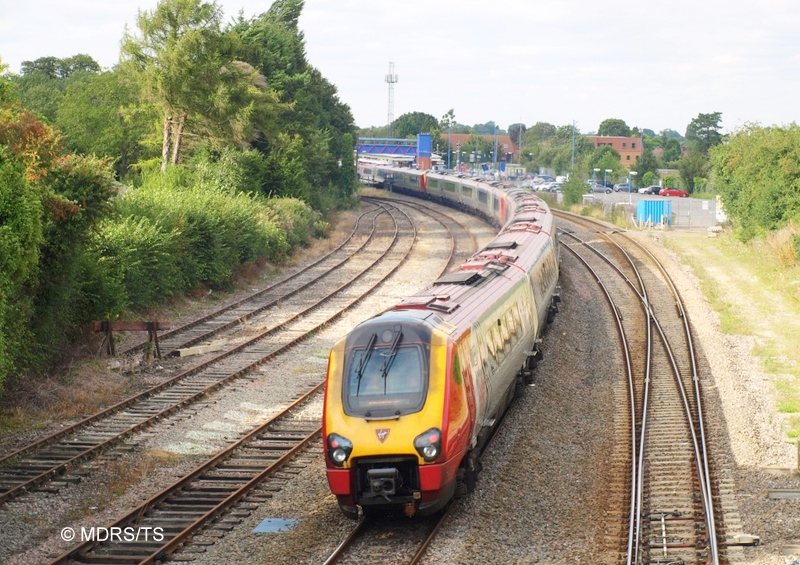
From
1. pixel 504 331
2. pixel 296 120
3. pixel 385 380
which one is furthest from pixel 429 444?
pixel 296 120

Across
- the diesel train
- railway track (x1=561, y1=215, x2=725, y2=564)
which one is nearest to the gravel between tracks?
railway track (x1=561, y1=215, x2=725, y2=564)

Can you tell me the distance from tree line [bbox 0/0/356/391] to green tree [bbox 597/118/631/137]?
108534mm

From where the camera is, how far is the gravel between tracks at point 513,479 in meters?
11.4

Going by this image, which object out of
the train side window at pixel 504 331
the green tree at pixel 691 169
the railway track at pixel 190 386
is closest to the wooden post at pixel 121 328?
the railway track at pixel 190 386

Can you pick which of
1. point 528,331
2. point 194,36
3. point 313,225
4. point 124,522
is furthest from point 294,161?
point 124,522

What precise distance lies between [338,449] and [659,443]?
6786 mm

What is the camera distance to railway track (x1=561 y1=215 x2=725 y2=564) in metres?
11.8

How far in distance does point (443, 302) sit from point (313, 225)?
30994 millimetres

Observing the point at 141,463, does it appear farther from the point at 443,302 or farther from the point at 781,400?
the point at 781,400

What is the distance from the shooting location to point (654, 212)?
5191 centimetres

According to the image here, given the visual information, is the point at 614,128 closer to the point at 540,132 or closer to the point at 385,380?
the point at 540,132

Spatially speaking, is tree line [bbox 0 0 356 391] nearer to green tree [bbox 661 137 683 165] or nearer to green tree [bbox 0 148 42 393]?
green tree [bbox 0 148 42 393]

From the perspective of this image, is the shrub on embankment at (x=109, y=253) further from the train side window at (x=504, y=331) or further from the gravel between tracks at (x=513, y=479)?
the train side window at (x=504, y=331)

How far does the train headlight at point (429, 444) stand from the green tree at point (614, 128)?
16698 cm
